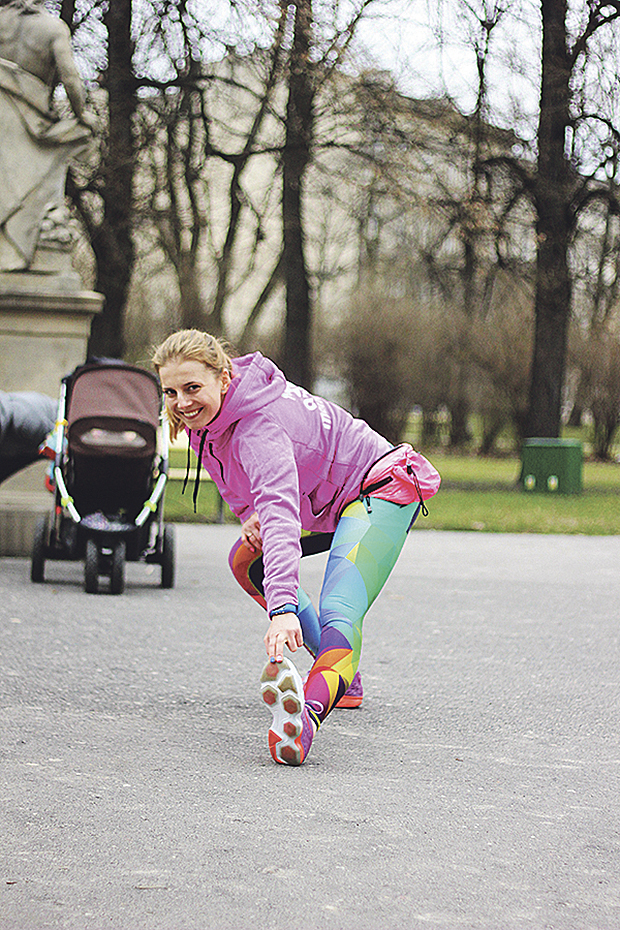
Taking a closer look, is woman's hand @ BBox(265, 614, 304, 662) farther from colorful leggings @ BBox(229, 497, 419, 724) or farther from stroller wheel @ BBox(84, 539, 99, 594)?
stroller wheel @ BBox(84, 539, 99, 594)

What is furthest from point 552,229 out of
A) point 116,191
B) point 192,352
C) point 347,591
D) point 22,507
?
point 192,352

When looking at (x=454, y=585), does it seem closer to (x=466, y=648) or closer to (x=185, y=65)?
(x=466, y=648)

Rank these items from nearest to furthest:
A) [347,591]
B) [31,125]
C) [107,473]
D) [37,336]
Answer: [347,591] → [107,473] → [37,336] → [31,125]

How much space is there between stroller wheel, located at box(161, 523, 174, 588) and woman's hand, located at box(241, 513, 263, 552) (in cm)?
368

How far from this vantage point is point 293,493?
3758 millimetres

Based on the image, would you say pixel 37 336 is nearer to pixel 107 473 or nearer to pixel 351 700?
pixel 107 473

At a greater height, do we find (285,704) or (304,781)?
(285,704)

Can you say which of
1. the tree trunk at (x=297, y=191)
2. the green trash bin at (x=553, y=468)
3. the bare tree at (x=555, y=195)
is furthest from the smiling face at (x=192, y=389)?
the bare tree at (x=555, y=195)

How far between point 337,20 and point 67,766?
13.0 meters

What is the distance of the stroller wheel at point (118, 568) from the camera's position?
7.50 meters

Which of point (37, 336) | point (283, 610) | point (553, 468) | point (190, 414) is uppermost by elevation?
point (37, 336)

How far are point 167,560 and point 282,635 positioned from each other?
14.4 feet

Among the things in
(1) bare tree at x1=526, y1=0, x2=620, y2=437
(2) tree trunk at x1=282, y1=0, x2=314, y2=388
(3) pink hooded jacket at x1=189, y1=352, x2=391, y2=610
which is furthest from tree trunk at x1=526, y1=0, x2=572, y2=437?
(3) pink hooded jacket at x1=189, y1=352, x2=391, y2=610

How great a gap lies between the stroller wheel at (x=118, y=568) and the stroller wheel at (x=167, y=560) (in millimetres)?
374
